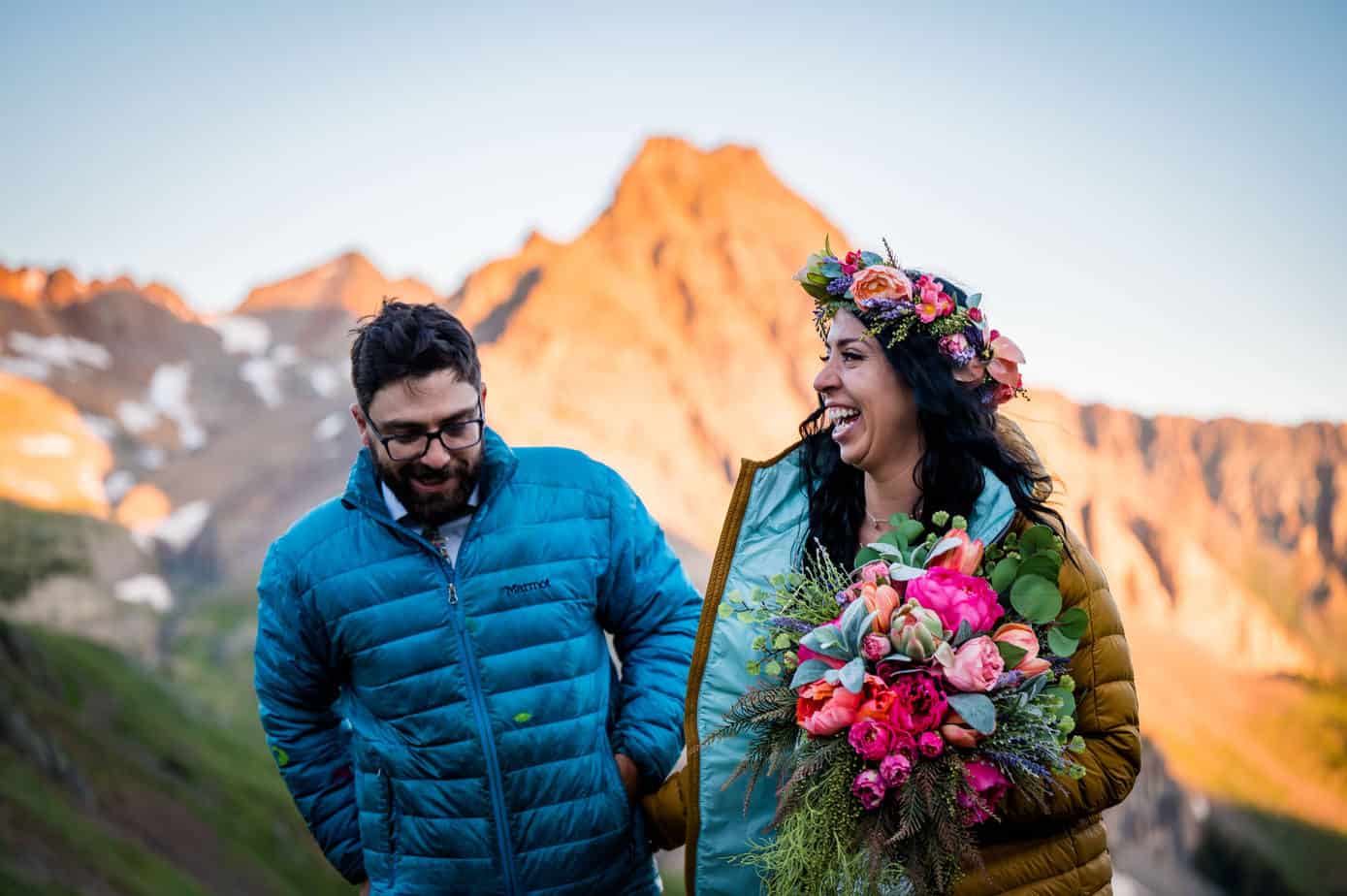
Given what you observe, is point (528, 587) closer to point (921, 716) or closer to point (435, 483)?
point (435, 483)

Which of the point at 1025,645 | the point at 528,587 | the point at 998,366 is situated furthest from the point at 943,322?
the point at 528,587

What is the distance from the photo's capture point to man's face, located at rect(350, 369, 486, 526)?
328 cm

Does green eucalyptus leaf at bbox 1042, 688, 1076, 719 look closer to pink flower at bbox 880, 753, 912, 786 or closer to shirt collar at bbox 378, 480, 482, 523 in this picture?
pink flower at bbox 880, 753, 912, 786

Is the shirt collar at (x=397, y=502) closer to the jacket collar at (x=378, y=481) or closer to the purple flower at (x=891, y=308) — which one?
the jacket collar at (x=378, y=481)

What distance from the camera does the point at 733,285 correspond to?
261 ft

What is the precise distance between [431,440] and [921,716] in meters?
1.69

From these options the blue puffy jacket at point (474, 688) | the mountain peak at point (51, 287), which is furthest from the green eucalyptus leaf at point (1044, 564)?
the mountain peak at point (51, 287)

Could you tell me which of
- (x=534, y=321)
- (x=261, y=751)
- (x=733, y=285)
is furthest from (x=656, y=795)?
(x=733, y=285)

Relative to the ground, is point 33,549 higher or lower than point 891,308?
Answer: higher

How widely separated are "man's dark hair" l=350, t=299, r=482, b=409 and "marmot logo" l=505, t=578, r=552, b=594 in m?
0.66

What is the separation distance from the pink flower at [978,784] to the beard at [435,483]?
173 centimetres

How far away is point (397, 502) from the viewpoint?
11.5 feet

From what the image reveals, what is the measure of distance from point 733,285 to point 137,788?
61.7m

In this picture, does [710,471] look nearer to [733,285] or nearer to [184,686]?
[733,285]
